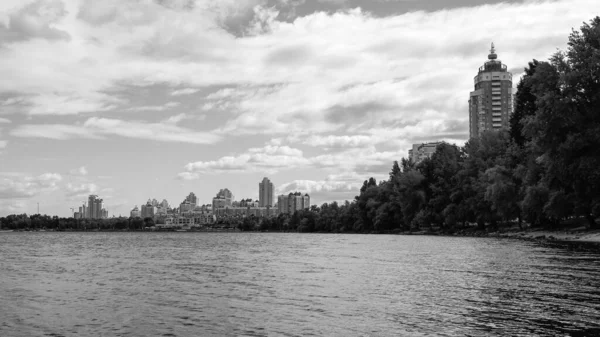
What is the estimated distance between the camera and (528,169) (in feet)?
259

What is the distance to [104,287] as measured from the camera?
98.0 ft

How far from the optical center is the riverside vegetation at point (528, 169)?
2383 inches

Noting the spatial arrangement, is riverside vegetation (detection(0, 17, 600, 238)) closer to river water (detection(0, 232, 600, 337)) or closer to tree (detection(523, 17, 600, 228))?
tree (detection(523, 17, 600, 228))

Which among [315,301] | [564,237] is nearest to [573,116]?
[564,237]

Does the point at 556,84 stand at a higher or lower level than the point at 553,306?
higher

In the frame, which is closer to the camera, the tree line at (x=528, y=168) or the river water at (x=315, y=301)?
the river water at (x=315, y=301)

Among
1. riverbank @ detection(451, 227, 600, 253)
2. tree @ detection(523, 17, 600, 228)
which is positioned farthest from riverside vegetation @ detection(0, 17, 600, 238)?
riverbank @ detection(451, 227, 600, 253)

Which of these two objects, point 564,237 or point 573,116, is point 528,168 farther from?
point 573,116

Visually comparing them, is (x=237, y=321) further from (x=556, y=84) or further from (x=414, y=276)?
(x=556, y=84)

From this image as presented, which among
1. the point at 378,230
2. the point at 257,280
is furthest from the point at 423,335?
the point at 378,230

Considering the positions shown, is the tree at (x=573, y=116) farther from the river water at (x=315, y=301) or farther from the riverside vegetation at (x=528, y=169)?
the river water at (x=315, y=301)

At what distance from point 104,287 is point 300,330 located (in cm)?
1611

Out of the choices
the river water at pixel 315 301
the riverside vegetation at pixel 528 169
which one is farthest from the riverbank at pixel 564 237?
the river water at pixel 315 301

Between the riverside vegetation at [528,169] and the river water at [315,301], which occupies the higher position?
the riverside vegetation at [528,169]
